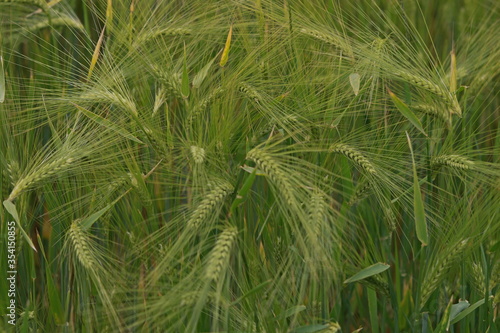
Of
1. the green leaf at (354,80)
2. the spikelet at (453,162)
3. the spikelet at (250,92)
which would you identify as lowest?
the spikelet at (453,162)

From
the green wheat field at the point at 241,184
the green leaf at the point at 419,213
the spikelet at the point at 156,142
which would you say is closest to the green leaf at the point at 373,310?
the green wheat field at the point at 241,184

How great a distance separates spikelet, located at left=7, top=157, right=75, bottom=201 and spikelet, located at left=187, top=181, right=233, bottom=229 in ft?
0.83

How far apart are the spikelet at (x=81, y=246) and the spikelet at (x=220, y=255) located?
8.4 inches

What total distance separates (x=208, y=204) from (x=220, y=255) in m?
0.09

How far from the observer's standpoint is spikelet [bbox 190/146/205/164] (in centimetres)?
100

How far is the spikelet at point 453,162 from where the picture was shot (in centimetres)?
110

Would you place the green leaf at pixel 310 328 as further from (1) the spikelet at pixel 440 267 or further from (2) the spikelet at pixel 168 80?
(2) the spikelet at pixel 168 80

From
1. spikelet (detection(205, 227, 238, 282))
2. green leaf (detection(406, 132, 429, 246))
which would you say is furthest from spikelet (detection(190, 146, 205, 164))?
green leaf (detection(406, 132, 429, 246))

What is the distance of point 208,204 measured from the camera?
982mm

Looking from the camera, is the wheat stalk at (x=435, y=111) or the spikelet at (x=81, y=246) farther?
the wheat stalk at (x=435, y=111)

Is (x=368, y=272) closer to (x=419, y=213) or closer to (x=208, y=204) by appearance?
(x=419, y=213)

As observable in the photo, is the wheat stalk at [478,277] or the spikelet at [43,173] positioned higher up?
the spikelet at [43,173]

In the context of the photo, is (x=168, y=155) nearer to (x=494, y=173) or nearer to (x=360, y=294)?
(x=494, y=173)

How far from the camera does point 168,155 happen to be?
1.09 m
